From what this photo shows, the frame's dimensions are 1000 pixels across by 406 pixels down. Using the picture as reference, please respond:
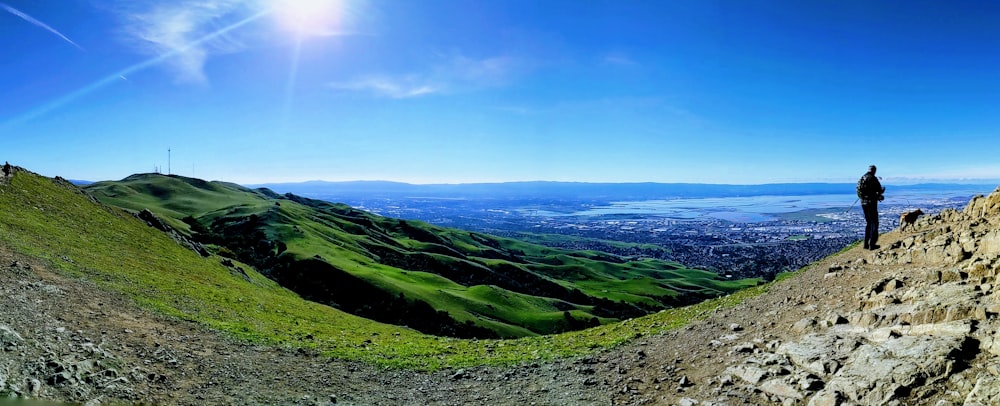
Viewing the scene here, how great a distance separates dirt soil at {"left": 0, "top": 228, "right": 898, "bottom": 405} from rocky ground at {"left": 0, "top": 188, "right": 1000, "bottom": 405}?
0.07m

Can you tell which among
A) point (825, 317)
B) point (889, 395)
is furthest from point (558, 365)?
point (889, 395)

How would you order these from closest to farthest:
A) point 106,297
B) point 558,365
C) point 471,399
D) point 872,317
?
point 872,317
point 471,399
point 558,365
point 106,297

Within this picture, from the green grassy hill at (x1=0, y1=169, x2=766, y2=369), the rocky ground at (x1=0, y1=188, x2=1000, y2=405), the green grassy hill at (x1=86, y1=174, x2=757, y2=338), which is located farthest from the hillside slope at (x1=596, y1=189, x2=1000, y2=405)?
the green grassy hill at (x1=86, y1=174, x2=757, y2=338)

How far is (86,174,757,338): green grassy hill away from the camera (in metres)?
71.8

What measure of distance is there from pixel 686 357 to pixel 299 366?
14.7 metres

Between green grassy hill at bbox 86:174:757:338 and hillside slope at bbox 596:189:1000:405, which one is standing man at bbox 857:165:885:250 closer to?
hillside slope at bbox 596:189:1000:405

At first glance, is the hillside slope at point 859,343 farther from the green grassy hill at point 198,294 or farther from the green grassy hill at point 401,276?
the green grassy hill at point 401,276

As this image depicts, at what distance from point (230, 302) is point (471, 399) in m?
24.8

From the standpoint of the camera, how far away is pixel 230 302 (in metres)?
32.8

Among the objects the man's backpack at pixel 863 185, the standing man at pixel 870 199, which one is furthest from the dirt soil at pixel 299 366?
the man's backpack at pixel 863 185

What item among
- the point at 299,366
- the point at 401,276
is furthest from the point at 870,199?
the point at 401,276

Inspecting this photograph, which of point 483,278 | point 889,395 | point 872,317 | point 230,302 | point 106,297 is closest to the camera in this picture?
point 889,395

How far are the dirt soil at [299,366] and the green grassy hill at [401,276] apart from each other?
160 feet

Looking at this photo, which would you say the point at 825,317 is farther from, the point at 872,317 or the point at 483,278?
the point at 483,278
